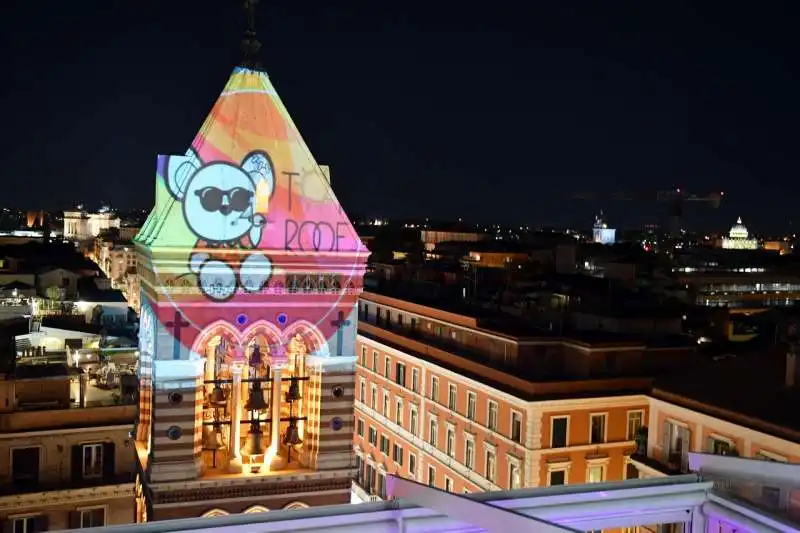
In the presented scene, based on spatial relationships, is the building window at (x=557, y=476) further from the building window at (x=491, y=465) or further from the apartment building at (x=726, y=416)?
the apartment building at (x=726, y=416)

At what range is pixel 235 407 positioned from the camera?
1452 centimetres

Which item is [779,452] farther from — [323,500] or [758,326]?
[758,326]

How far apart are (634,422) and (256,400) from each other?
22092 mm

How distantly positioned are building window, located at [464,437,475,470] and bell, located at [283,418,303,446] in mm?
21530

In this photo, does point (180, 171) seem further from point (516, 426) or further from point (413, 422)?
point (413, 422)

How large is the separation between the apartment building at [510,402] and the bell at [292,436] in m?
17.5

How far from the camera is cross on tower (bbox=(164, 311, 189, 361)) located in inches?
551

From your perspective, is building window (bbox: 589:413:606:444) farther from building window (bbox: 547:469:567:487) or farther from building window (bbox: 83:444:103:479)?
building window (bbox: 83:444:103:479)

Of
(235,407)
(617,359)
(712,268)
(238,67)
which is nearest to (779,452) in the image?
(617,359)

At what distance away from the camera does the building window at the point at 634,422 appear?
32656 mm

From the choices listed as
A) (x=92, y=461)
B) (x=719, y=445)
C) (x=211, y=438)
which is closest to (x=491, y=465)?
(x=719, y=445)

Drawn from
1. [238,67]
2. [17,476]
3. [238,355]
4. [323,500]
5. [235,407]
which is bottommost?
[17,476]

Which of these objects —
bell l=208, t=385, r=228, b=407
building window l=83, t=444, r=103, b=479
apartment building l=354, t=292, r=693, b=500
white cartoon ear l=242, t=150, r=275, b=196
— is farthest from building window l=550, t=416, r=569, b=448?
white cartoon ear l=242, t=150, r=275, b=196

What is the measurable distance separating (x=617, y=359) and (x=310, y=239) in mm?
22082
